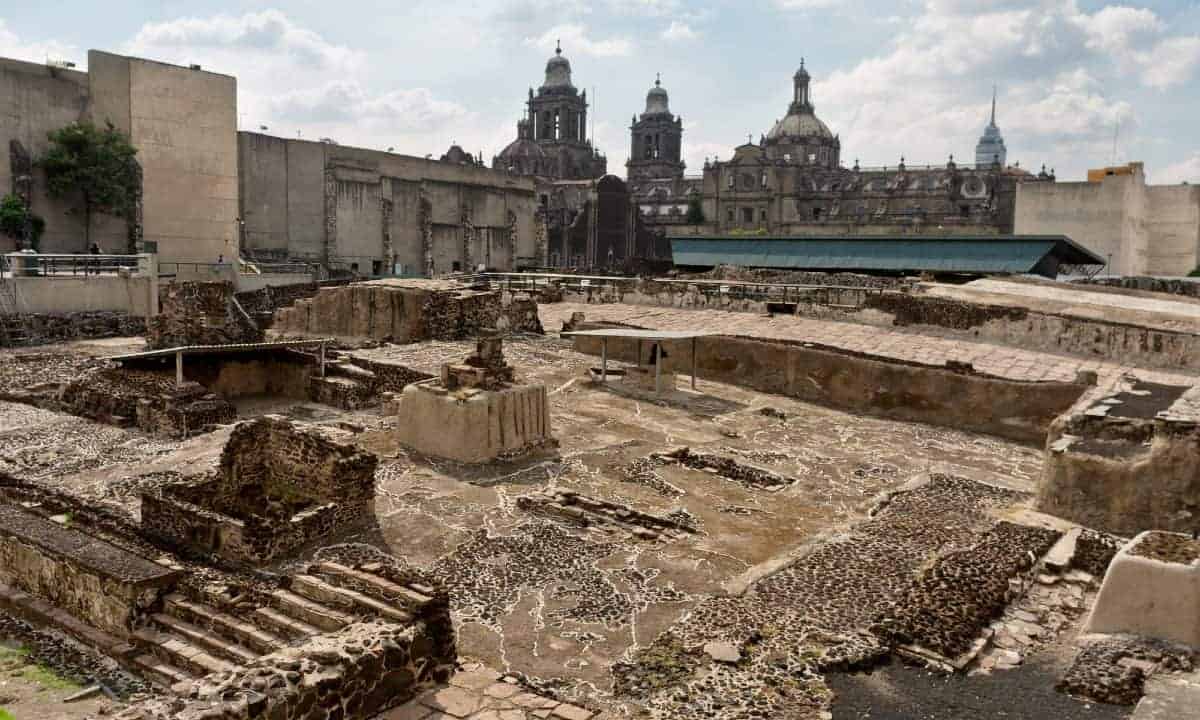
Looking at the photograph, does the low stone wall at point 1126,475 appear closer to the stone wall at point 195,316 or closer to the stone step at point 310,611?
the stone step at point 310,611

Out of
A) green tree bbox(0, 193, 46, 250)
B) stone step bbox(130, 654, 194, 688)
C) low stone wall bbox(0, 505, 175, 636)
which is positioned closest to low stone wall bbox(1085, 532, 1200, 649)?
stone step bbox(130, 654, 194, 688)

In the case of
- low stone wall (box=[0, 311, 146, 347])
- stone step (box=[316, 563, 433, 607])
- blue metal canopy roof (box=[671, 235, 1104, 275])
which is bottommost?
stone step (box=[316, 563, 433, 607])

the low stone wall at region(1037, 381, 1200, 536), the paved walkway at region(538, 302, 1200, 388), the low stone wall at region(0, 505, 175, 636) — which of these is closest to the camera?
the low stone wall at region(0, 505, 175, 636)

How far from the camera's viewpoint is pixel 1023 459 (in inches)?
579

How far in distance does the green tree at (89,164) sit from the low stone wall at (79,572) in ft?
81.5

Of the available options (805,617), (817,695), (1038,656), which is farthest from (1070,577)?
(817,695)

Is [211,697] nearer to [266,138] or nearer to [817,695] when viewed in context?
[817,695]

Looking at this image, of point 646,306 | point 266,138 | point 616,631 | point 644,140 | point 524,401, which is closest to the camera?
point 616,631

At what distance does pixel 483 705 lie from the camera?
21.8 ft

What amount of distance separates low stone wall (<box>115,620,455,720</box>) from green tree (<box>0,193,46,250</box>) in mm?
27694

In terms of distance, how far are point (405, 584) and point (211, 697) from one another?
2045mm

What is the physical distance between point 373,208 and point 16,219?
1587cm

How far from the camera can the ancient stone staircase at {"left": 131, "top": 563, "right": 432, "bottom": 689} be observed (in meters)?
7.26

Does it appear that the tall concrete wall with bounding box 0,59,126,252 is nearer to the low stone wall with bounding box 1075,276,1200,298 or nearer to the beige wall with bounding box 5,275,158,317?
the beige wall with bounding box 5,275,158,317
